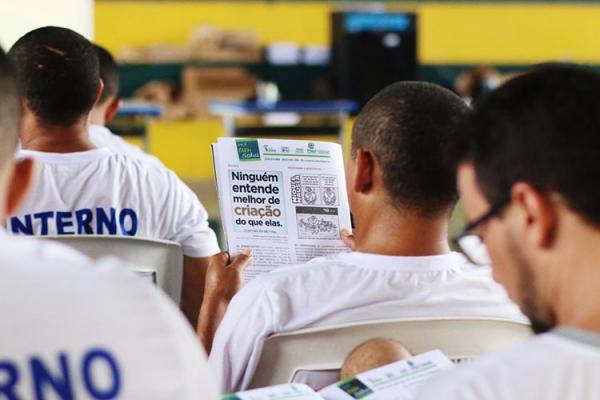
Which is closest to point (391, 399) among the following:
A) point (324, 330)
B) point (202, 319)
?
point (324, 330)

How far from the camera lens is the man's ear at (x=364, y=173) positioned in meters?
1.81

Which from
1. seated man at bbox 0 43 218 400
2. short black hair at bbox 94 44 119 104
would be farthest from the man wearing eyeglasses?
short black hair at bbox 94 44 119 104

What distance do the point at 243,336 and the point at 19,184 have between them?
0.61 metres

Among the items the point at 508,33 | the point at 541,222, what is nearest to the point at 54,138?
the point at 541,222

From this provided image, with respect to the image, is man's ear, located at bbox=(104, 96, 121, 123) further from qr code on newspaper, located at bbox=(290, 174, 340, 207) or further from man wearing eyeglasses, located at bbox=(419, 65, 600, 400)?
man wearing eyeglasses, located at bbox=(419, 65, 600, 400)

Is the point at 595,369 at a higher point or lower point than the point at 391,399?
higher

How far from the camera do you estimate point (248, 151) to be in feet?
6.66

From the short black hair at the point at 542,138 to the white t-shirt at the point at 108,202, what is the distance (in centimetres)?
162

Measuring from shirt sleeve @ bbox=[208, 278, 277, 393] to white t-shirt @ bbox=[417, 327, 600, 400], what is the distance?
2.36 ft

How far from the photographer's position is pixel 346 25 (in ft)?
36.1

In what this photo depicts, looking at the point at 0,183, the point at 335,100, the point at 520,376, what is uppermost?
the point at 0,183

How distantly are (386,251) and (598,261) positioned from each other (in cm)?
75

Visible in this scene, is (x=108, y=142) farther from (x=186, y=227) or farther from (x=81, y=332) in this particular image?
(x=81, y=332)

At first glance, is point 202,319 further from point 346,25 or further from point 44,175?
point 346,25
